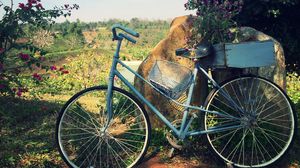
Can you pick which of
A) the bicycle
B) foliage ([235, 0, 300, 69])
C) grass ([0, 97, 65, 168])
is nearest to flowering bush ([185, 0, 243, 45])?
the bicycle

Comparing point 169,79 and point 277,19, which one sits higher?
point 277,19

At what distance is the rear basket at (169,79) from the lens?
447cm

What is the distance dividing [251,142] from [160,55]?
187cm

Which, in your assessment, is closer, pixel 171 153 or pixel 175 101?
pixel 175 101

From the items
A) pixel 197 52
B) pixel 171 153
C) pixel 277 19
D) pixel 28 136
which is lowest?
pixel 28 136

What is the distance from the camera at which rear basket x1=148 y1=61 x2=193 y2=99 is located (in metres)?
4.47

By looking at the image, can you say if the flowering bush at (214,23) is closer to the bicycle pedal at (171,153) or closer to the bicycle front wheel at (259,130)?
the bicycle front wheel at (259,130)

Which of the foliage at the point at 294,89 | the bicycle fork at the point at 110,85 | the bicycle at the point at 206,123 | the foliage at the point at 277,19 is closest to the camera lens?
the bicycle fork at the point at 110,85

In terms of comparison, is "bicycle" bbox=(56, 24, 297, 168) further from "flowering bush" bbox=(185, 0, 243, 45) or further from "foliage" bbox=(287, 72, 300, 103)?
"foliage" bbox=(287, 72, 300, 103)

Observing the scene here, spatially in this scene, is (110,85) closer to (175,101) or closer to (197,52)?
(175,101)

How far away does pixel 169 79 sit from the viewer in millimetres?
Answer: 4496

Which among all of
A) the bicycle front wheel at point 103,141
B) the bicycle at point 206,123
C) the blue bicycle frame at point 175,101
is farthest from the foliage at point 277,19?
the bicycle front wheel at point 103,141

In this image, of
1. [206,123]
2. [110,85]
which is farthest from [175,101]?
[110,85]

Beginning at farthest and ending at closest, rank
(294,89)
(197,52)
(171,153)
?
(294,89) < (171,153) < (197,52)
